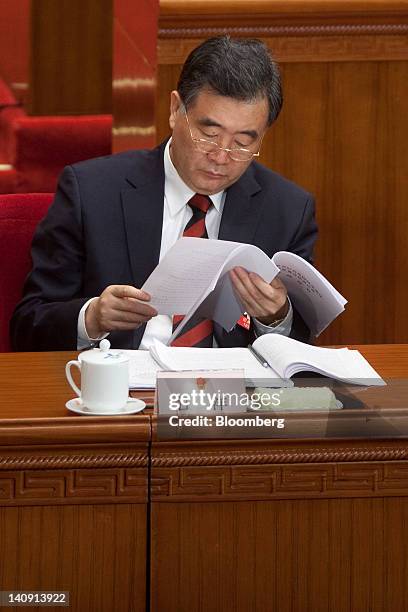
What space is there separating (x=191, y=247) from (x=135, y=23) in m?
1.70

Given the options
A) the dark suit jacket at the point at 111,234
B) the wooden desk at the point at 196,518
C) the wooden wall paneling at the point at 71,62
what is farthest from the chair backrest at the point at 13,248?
the wooden wall paneling at the point at 71,62

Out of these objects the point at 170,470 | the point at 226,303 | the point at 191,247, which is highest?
the point at 191,247

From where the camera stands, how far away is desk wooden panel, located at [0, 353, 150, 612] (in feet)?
4.07

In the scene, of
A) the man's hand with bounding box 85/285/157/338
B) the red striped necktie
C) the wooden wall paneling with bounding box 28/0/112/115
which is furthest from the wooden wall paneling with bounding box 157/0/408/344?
the wooden wall paneling with bounding box 28/0/112/115

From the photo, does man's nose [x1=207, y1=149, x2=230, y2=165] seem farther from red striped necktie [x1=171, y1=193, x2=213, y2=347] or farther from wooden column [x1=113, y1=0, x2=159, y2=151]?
wooden column [x1=113, y1=0, x2=159, y2=151]

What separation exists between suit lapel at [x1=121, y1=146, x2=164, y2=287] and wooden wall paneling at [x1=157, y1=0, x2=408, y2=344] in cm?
50

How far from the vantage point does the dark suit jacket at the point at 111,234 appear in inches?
72.9

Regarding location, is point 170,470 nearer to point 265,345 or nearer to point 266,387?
point 266,387

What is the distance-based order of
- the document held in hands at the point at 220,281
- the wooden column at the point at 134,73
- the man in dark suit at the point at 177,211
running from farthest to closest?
1. the wooden column at the point at 134,73
2. the man in dark suit at the point at 177,211
3. the document held in hands at the point at 220,281

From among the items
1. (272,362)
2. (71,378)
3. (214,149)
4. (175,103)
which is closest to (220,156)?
(214,149)

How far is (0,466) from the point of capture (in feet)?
4.07

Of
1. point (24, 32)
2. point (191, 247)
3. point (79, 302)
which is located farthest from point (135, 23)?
point (191, 247)

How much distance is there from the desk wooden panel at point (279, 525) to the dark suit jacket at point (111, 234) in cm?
53

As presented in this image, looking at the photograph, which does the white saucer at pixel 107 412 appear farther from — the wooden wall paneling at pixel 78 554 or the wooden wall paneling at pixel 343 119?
the wooden wall paneling at pixel 343 119
